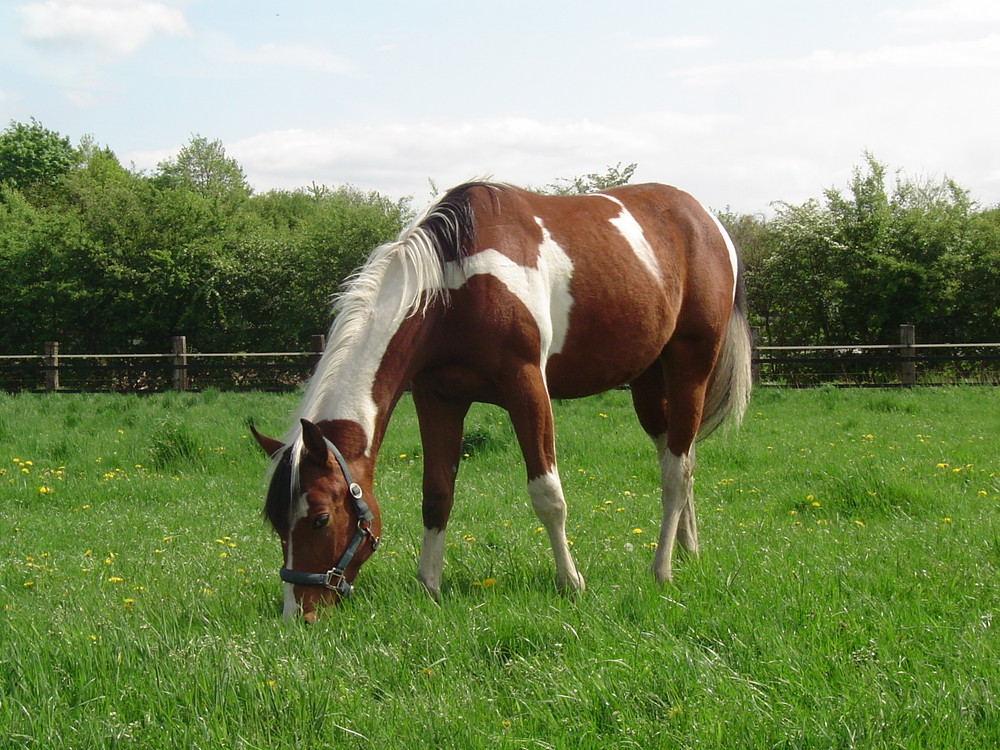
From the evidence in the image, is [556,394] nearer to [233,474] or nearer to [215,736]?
[215,736]

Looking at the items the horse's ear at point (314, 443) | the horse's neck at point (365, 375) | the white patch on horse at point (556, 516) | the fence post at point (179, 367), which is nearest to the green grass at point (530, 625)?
the white patch on horse at point (556, 516)

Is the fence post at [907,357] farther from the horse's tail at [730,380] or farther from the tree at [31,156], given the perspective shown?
the tree at [31,156]

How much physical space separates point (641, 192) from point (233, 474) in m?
4.82

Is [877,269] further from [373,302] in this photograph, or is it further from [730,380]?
[373,302]

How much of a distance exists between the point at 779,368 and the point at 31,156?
44148mm

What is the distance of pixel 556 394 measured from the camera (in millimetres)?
4484

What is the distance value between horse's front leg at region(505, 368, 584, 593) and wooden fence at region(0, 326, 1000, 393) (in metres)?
12.9

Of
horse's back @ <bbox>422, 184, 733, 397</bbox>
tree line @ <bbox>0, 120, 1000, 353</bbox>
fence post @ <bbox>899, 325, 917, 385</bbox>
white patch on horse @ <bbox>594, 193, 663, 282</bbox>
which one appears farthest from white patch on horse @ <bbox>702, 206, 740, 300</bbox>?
tree line @ <bbox>0, 120, 1000, 353</bbox>

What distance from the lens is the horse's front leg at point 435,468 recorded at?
4230 millimetres

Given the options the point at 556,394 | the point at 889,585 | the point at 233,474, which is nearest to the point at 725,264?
the point at 556,394

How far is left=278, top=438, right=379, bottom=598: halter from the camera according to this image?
11.5 feet

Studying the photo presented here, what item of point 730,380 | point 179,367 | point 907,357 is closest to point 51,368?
point 179,367

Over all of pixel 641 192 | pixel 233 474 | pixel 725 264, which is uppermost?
pixel 641 192

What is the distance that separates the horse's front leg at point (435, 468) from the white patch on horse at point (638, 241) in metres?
1.21
